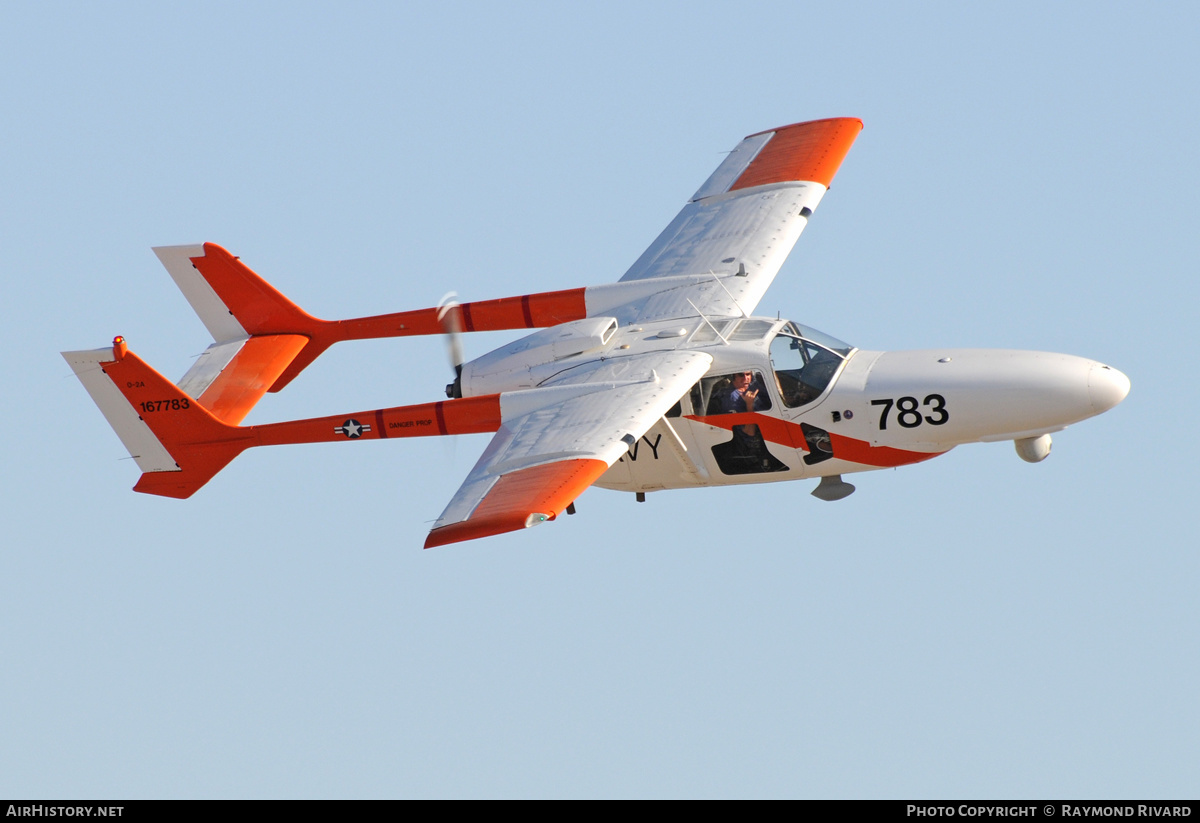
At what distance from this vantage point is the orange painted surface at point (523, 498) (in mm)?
24141

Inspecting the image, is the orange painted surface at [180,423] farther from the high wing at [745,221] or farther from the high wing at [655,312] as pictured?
the high wing at [745,221]

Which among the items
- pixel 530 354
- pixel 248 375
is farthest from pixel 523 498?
pixel 248 375

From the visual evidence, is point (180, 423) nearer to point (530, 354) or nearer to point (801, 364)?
point (530, 354)

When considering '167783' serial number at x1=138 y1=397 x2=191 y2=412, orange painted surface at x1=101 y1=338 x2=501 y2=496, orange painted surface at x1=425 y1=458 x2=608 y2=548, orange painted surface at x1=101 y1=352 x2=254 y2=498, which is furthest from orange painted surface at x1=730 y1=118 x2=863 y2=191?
'167783' serial number at x1=138 y1=397 x2=191 y2=412

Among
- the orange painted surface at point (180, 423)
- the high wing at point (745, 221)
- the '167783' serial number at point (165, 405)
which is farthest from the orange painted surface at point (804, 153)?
the '167783' serial number at point (165, 405)

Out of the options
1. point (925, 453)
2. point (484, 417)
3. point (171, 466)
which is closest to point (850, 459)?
point (925, 453)

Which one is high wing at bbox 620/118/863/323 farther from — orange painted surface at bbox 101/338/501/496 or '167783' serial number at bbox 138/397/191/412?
'167783' serial number at bbox 138/397/191/412

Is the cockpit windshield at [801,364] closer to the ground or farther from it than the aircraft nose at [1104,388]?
farther from it

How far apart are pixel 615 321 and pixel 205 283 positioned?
8.71m

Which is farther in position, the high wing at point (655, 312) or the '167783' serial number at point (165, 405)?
the '167783' serial number at point (165, 405)

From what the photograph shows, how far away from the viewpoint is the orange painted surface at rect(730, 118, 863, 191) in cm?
3428

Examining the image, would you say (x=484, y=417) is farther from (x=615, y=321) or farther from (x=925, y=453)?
(x=925, y=453)

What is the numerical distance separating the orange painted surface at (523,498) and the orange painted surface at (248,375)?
7213mm

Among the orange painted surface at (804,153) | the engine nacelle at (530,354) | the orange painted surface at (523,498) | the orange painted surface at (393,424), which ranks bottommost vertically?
the orange painted surface at (523,498)
